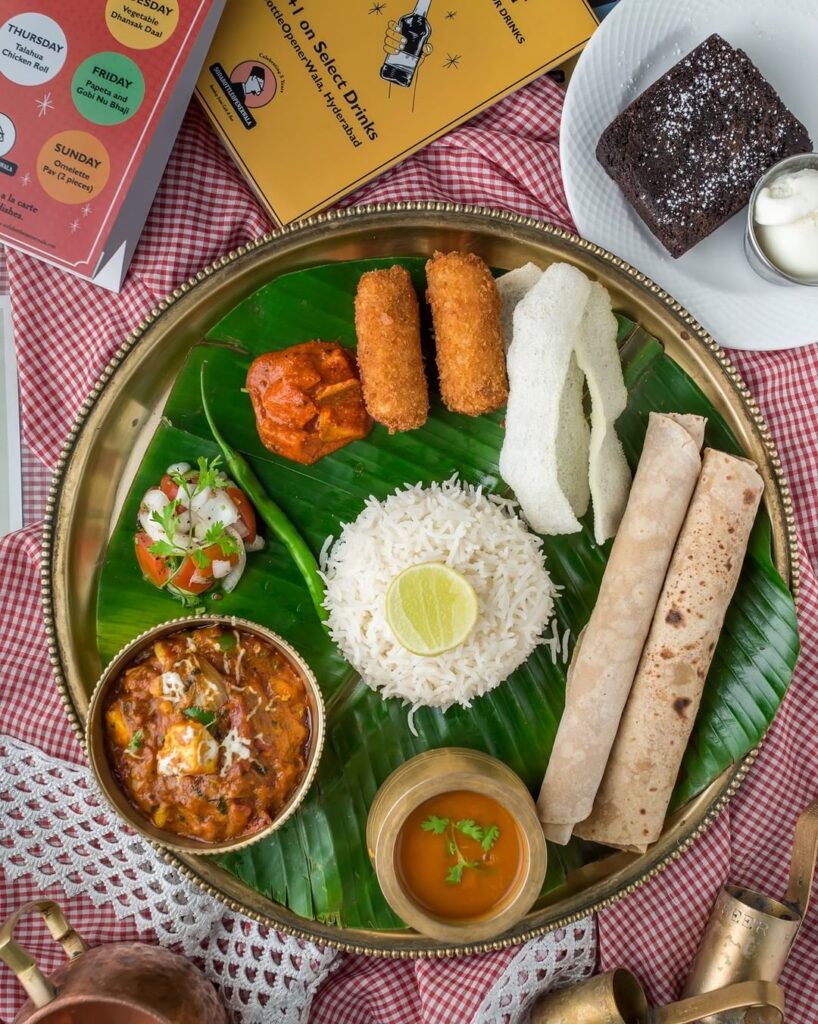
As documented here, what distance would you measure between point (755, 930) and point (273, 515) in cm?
189

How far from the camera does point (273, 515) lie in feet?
9.02

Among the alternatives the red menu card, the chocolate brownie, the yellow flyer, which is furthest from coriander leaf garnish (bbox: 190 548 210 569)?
the chocolate brownie

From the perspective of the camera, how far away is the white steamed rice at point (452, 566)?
8.93 ft

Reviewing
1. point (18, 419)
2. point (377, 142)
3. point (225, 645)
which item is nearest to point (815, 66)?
point (377, 142)

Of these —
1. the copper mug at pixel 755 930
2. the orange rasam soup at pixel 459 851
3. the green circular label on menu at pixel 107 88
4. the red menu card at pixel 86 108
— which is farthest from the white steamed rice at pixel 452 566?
the green circular label on menu at pixel 107 88

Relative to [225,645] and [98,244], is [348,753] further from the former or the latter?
[98,244]

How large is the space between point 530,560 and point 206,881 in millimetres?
1359

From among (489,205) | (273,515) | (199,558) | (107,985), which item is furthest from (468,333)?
(107,985)

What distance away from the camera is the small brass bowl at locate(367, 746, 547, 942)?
245 cm

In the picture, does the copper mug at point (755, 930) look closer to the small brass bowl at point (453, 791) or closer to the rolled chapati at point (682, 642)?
the rolled chapati at point (682, 642)

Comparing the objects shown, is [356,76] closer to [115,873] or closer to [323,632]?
[323,632]

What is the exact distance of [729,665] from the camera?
2.81 m

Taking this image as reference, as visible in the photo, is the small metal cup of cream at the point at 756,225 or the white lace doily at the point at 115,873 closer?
the small metal cup of cream at the point at 756,225

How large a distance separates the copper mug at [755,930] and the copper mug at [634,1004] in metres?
0.10
